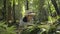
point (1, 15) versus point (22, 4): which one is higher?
point (22, 4)

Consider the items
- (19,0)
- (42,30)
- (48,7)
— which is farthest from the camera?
(48,7)

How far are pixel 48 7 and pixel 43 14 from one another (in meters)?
3.49

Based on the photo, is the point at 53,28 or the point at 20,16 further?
the point at 20,16

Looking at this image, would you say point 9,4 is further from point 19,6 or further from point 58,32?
point 58,32

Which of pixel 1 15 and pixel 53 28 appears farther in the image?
pixel 1 15

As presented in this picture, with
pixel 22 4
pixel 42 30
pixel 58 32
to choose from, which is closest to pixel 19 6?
pixel 22 4

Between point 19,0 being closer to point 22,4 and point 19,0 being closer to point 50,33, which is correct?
point 22,4

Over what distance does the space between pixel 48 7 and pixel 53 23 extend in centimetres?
663

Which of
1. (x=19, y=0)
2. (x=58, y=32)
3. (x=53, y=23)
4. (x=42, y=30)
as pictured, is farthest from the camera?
(x=19, y=0)

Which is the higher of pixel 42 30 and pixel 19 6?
pixel 19 6

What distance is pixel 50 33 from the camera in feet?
32.3

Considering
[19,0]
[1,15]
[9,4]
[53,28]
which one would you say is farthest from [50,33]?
[1,15]

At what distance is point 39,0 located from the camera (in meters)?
13.6

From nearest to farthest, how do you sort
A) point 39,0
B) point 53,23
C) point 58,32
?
point 58,32, point 53,23, point 39,0
